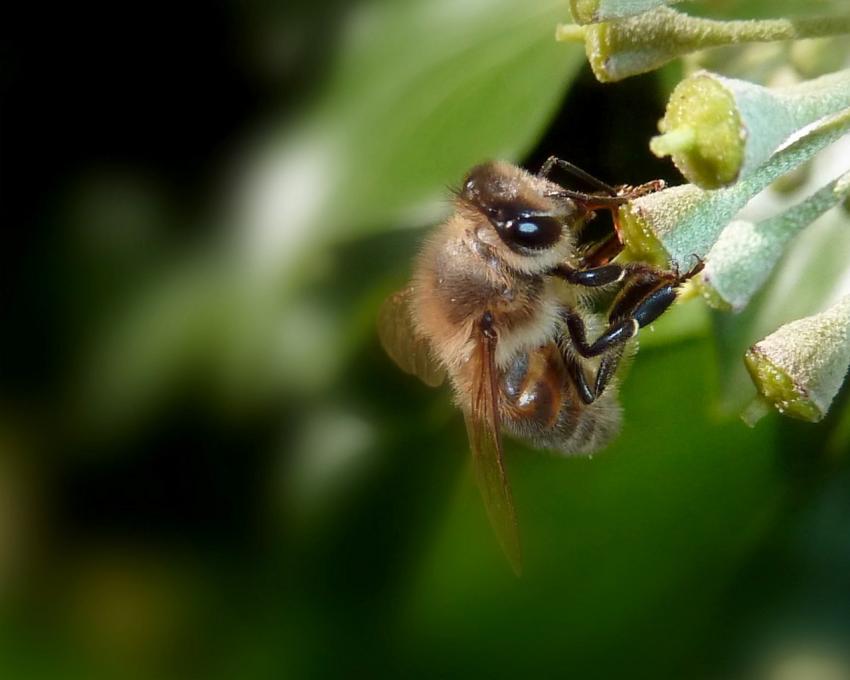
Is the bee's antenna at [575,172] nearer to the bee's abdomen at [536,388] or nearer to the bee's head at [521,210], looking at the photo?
the bee's head at [521,210]

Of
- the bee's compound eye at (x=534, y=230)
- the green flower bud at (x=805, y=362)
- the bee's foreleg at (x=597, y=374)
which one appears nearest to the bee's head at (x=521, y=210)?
the bee's compound eye at (x=534, y=230)

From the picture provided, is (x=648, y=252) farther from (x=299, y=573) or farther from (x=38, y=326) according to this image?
(x=38, y=326)

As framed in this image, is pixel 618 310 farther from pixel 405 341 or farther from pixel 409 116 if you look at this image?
pixel 409 116

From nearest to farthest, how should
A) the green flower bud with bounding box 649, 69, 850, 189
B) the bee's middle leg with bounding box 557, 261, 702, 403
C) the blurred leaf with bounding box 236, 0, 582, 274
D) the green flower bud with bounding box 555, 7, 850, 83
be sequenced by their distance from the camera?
1. the green flower bud with bounding box 649, 69, 850, 189
2. the green flower bud with bounding box 555, 7, 850, 83
3. the bee's middle leg with bounding box 557, 261, 702, 403
4. the blurred leaf with bounding box 236, 0, 582, 274

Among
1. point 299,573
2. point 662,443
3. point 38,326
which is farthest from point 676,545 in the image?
point 38,326

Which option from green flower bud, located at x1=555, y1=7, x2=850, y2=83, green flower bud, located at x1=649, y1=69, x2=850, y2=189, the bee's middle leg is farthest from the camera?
the bee's middle leg

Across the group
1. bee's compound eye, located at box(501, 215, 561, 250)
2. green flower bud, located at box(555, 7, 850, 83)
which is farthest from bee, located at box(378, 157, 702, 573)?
A: green flower bud, located at box(555, 7, 850, 83)

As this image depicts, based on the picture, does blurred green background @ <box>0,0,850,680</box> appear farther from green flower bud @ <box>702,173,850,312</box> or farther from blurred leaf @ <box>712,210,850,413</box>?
green flower bud @ <box>702,173,850,312</box>
